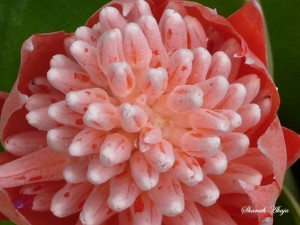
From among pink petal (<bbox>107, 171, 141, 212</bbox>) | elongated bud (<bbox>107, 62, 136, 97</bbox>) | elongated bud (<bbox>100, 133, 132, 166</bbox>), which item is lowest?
pink petal (<bbox>107, 171, 141, 212</bbox>)

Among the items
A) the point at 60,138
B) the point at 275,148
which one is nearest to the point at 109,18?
the point at 60,138

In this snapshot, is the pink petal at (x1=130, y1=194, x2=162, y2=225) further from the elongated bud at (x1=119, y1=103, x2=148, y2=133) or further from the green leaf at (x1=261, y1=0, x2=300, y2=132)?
the green leaf at (x1=261, y1=0, x2=300, y2=132)

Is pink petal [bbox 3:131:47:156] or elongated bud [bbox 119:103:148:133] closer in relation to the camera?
elongated bud [bbox 119:103:148:133]

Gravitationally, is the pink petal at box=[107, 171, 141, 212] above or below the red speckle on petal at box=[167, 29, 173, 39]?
below

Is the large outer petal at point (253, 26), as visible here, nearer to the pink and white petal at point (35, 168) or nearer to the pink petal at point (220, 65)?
the pink petal at point (220, 65)

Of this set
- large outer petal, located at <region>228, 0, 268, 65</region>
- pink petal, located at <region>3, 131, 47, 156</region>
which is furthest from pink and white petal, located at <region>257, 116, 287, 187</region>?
pink petal, located at <region>3, 131, 47, 156</region>

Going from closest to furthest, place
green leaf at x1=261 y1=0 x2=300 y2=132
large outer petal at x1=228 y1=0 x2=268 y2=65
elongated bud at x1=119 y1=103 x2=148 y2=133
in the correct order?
elongated bud at x1=119 y1=103 x2=148 y2=133, large outer petal at x1=228 y1=0 x2=268 y2=65, green leaf at x1=261 y1=0 x2=300 y2=132
